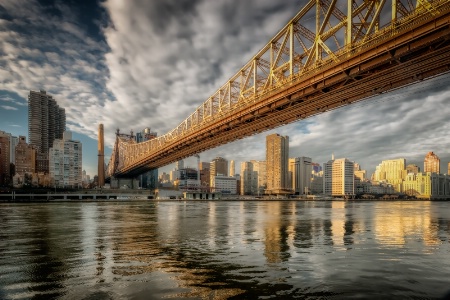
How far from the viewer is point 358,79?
88.6 feet

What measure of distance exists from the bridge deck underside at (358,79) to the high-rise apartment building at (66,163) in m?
142

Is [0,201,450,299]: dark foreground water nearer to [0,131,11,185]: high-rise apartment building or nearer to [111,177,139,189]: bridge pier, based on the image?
[111,177,139,189]: bridge pier

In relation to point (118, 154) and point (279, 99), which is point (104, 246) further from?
point (118, 154)

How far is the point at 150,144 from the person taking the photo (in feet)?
402

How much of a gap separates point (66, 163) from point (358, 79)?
16827cm

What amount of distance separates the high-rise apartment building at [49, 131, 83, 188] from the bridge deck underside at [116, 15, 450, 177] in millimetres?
141594

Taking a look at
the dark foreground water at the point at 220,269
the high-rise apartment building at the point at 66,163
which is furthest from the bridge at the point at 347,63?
the high-rise apartment building at the point at 66,163

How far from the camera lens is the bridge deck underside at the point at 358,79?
20.4 m

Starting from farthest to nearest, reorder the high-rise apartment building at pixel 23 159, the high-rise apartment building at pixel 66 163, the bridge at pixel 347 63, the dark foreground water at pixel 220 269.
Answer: the high-rise apartment building at pixel 23 159, the high-rise apartment building at pixel 66 163, the bridge at pixel 347 63, the dark foreground water at pixel 220 269

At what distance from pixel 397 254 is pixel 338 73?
17487 millimetres

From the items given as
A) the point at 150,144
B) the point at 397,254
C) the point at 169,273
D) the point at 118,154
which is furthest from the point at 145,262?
the point at 118,154

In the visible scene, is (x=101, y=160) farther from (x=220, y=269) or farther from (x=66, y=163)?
(x=220, y=269)

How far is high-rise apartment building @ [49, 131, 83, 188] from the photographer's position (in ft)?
514

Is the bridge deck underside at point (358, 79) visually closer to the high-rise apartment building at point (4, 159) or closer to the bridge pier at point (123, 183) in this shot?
the bridge pier at point (123, 183)
